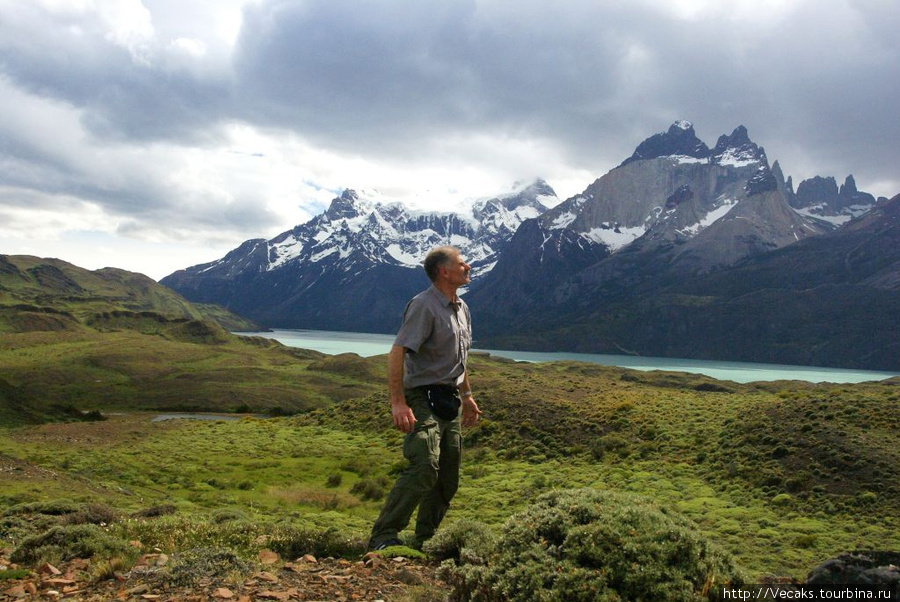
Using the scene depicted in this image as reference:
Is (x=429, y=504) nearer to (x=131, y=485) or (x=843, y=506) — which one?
(x=843, y=506)

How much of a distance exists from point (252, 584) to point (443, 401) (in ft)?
9.77

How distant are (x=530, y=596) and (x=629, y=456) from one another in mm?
24179

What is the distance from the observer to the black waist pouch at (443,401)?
802cm

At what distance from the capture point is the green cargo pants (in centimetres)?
778

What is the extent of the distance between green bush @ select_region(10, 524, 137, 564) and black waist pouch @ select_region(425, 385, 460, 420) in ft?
13.1

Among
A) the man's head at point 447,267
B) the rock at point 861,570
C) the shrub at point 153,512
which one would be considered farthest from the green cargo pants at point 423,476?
the shrub at point 153,512

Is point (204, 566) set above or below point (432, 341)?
below

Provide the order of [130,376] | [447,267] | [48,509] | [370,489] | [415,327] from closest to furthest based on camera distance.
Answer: [415,327] → [447,267] → [48,509] → [370,489] → [130,376]

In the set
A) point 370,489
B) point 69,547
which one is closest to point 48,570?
point 69,547

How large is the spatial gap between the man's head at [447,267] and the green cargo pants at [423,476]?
1.46m

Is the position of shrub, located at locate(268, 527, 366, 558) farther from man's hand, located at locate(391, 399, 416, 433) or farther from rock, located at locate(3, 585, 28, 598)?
rock, located at locate(3, 585, 28, 598)

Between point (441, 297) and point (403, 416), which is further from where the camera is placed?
point (441, 297)

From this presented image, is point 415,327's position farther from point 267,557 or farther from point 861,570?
point 861,570

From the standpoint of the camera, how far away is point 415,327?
311 inches
